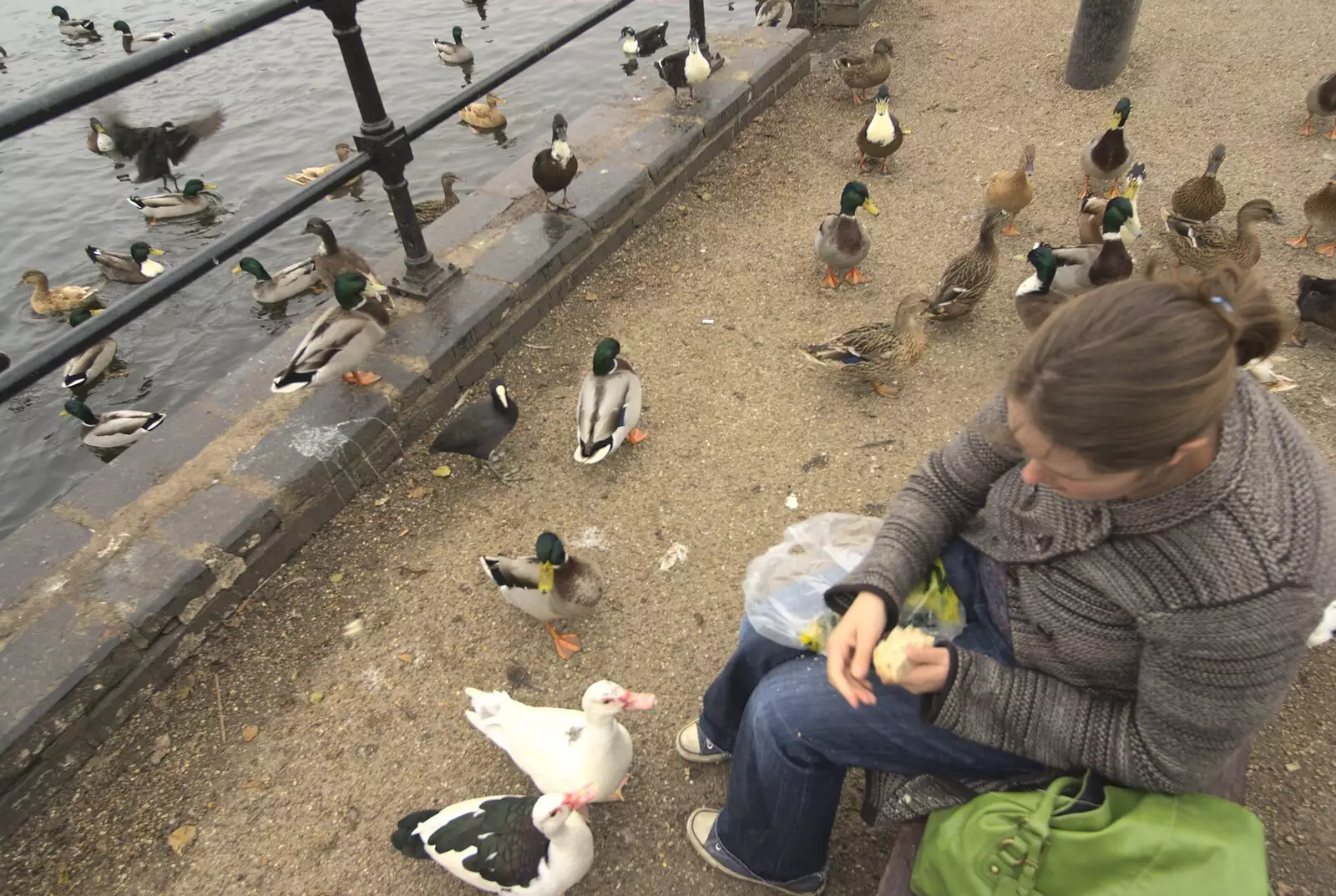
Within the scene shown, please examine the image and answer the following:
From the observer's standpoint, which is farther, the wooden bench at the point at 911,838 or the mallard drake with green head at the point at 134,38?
the mallard drake with green head at the point at 134,38

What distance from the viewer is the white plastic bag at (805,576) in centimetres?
214

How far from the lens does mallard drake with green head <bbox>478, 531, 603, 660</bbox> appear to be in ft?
9.53

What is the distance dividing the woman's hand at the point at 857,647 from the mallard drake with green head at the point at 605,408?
1.83m

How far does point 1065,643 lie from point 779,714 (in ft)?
2.21

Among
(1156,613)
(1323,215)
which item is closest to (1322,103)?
(1323,215)

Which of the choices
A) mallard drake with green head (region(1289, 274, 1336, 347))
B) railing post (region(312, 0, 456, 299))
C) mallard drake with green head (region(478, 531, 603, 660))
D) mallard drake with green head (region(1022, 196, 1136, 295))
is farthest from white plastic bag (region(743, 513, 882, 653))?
mallard drake with green head (region(1289, 274, 1336, 347))

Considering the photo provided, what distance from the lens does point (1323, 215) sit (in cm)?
459

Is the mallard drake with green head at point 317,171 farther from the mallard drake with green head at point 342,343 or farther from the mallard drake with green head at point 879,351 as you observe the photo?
the mallard drake with green head at point 879,351

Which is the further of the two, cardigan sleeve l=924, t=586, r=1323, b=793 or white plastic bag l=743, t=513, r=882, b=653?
white plastic bag l=743, t=513, r=882, b=653

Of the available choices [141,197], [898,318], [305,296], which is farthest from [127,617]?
[141,197]

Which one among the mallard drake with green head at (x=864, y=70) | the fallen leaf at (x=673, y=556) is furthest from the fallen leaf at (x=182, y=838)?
the mallard drake with green head at (x=864, y=70)

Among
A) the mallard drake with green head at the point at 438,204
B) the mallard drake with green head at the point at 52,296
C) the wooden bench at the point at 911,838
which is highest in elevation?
the wooden bench at the point at 911,838

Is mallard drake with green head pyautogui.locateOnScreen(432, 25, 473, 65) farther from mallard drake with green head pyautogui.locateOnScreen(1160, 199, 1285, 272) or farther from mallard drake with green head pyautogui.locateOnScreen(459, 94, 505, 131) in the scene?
mallard drake with green head pyautogui.locateOnScreen(1160, 199, 1285, 272)

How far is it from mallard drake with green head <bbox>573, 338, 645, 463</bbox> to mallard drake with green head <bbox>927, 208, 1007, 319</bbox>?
1743 millimetres
